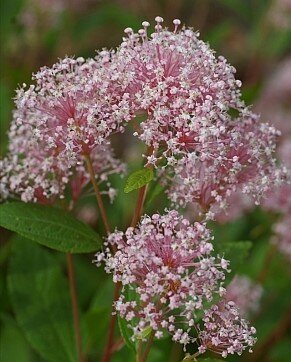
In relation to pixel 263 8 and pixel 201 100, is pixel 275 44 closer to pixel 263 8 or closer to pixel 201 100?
pixel 263 8

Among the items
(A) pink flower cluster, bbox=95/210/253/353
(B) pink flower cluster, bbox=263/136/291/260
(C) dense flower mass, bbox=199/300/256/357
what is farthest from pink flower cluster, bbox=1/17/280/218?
(B) pink flower cluster, bbox=263/136/291/260

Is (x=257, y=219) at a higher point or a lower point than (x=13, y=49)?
lower

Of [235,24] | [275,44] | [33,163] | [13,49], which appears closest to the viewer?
[33,163]

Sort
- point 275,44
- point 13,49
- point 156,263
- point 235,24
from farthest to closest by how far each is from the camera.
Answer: point 235,24
point 275,44
point 13,49
point 156,263

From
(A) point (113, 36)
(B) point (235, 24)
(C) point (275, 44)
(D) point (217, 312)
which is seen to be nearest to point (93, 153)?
(D) point (217, 312)

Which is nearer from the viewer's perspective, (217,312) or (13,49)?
(217,312)

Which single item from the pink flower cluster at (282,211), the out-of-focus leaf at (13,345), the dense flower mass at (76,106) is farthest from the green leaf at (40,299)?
the pink flower cluster at (282,211)

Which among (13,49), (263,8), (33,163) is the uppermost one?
(263,8)
